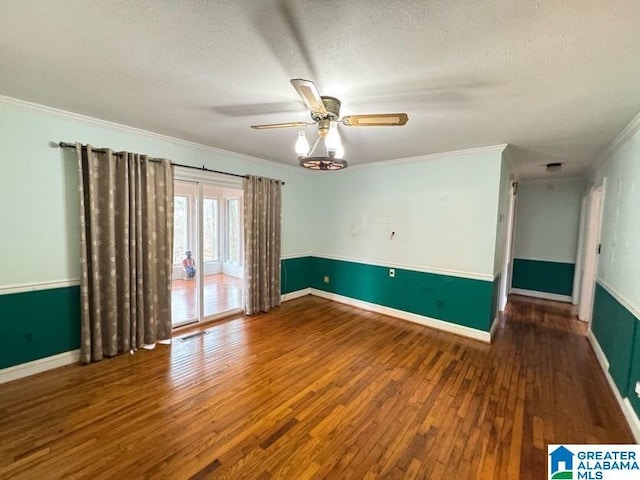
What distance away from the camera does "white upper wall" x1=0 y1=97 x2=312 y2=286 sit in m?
2.37

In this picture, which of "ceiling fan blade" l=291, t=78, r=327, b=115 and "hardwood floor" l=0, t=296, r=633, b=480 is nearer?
"ceiling fan blade" l=291, t=78, r=327, b=115

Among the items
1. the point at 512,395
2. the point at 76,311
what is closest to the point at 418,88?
the point at 512,395

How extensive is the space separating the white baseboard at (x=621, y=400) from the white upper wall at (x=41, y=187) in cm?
495

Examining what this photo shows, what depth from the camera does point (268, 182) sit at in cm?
434

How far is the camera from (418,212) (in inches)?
158

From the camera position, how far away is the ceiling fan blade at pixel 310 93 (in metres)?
1.40

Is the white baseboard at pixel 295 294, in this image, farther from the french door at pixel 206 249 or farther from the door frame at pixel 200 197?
the door frame at pixel 200 197

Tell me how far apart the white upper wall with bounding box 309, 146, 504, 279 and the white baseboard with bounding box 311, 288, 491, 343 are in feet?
2.43

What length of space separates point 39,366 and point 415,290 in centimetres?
443

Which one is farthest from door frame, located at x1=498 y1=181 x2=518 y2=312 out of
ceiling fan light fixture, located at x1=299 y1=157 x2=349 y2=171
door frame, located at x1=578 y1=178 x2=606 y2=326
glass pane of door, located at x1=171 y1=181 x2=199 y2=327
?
glass pane of door, located at x1=171 y1=181 x2=199 y2=327

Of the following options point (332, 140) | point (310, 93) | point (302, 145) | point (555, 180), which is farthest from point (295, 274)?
point (555, 180)

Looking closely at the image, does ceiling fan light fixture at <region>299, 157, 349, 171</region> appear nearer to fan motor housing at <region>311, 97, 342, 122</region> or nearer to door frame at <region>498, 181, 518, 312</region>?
fan motor housing at <region>311, 97, 342, 122</region>

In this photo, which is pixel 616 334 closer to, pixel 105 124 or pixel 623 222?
pixel 623 222

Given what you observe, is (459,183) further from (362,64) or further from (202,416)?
(202,416)
